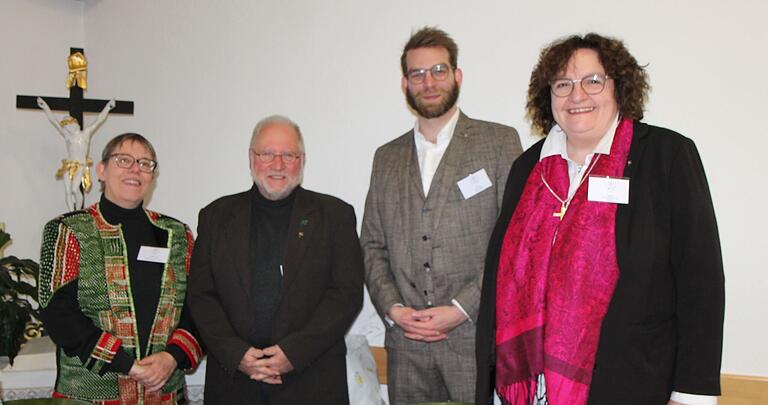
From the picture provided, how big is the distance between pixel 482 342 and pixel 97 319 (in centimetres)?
144

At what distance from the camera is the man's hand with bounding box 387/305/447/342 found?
2465 mm

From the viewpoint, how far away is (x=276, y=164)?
2580 mm

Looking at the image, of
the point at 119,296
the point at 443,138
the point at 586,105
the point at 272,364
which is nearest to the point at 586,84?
the point at 586,105

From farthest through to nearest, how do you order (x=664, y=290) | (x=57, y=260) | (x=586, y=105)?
(x=57, y=260) < (x=586, y=105) < (x=664, y=290)

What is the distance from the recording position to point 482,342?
208cm

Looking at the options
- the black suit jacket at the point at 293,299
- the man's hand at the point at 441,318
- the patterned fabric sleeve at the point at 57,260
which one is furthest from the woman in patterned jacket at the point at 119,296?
the man's hand at the point at 441,318

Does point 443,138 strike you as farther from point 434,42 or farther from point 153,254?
point 153,254

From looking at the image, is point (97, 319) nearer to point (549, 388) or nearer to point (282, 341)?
point (282, 341)

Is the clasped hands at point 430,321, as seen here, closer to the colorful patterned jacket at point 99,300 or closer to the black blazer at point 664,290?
the black blazer at point 664,290

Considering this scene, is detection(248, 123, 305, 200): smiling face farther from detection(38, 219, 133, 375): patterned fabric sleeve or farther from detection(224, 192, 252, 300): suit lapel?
detection(38, 219, 133, 375): patterned fabric sleeve

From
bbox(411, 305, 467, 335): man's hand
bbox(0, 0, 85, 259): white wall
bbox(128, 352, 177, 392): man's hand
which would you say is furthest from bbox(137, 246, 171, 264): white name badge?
bbox(0, 0, 85, 259): white wall

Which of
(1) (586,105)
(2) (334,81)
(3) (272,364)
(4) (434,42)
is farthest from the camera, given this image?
(2) (334,81)

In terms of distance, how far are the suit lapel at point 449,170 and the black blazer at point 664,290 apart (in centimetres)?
83

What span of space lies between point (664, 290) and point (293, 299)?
1.27 metres
